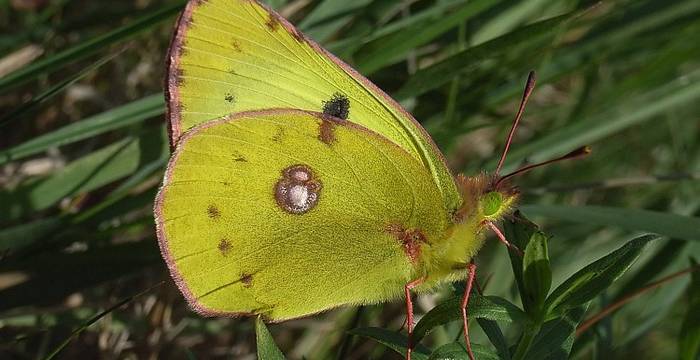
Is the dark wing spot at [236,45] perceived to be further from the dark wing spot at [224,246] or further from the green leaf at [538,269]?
the green leaf at [538,269]

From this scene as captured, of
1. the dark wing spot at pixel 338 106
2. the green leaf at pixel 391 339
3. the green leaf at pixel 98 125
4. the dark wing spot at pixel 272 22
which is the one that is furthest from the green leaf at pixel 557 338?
the green leaf at pixel 98 125

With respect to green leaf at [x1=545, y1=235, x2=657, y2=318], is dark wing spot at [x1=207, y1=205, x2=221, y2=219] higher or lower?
lower

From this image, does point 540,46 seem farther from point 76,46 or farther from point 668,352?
point 76,46

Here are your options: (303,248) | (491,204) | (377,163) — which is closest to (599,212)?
(491,204)

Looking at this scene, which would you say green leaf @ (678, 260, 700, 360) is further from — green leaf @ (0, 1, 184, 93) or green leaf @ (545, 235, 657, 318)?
green leaf @ (0, 1, 184, 93)

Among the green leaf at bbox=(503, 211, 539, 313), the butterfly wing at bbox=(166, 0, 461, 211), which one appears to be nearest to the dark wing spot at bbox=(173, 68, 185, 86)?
the butterfly wing at bbox=(166, 0, 461, 211)

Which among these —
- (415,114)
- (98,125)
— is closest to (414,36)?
(415,114)

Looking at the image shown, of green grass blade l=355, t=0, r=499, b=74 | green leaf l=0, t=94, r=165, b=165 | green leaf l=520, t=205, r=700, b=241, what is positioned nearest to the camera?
green leaf l=520, t=205, r=700, b=241
